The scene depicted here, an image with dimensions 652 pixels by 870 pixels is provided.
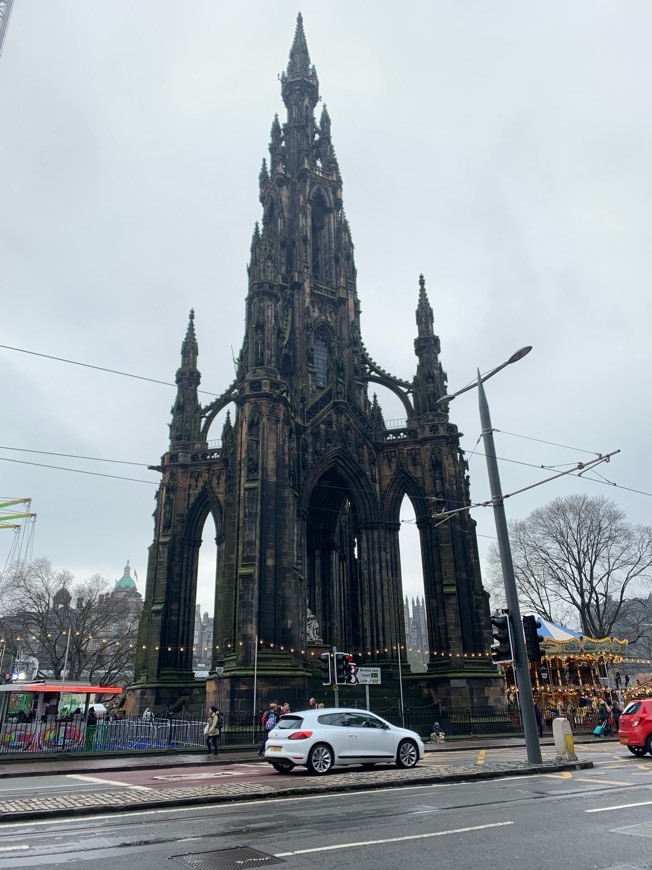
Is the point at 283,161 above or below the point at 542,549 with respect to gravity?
above

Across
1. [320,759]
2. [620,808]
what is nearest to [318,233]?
[320,759]

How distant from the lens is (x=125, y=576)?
150 m

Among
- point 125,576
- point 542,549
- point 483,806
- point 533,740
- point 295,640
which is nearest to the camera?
point 483,806

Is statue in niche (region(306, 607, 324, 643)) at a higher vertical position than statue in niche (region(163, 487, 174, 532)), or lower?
lower

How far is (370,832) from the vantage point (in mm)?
7266

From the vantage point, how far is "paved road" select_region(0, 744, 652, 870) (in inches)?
237

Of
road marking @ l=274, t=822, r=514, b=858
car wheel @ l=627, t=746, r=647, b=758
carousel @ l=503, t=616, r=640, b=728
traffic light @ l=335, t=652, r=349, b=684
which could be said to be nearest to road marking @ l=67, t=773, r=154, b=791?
road marking @ l=274, t=822, r=514, b=858

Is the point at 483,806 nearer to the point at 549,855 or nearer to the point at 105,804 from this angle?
the point at 549,855

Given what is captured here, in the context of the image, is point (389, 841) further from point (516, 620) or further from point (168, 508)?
point (168, 508)

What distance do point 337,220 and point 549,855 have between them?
4942cm

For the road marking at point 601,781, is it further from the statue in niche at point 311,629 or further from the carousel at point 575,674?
the statue in niche at point 311,629

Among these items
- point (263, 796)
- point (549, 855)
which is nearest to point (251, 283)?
point (263, 796)

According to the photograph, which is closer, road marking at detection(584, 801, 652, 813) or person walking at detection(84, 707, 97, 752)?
road marking at detection(584, 801, 652, 813)

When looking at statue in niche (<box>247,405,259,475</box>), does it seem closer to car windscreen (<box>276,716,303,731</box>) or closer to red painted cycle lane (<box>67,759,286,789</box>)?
red painted cycle lane (<box>67,759,286,789</box>)
